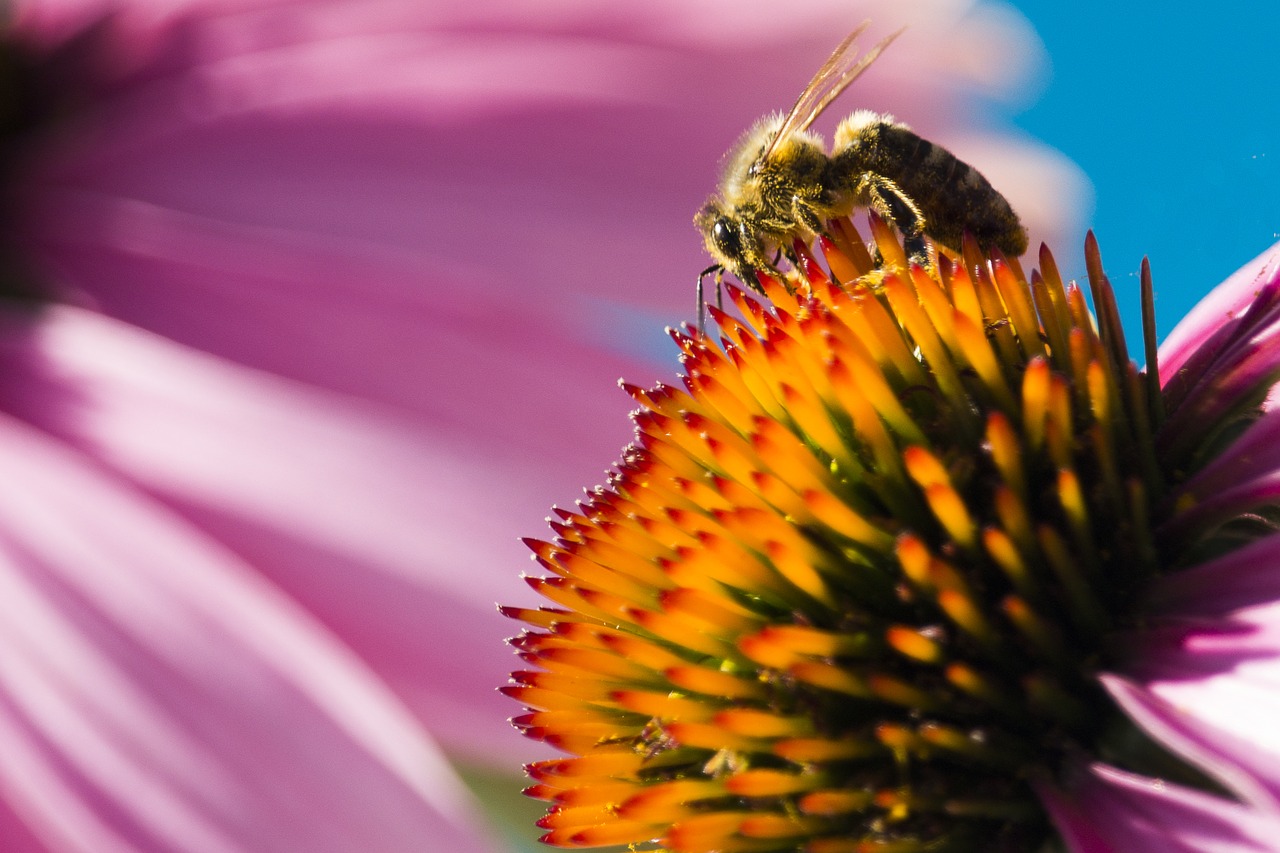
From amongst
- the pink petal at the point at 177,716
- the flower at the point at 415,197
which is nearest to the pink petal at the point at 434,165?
the flower at the point at 415,197

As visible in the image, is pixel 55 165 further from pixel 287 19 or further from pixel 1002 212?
pixel 1002 212

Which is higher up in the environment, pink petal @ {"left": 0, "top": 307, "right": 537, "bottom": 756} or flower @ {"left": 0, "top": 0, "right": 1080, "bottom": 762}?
flower @ {"left": 0, "top": 0, "right": 1080, "bottom": 762}

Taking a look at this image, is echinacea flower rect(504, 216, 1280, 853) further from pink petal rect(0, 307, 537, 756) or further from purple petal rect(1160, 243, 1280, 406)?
pink petal rect(0, 307, 537, 756)

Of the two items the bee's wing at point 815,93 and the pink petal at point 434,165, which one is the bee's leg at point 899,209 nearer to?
the bee's wing at point 815,93

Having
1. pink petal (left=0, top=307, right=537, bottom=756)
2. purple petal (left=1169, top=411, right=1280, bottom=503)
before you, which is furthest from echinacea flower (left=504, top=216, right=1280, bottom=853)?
pink petal (left=0, top=307, right=537, bottom=756)

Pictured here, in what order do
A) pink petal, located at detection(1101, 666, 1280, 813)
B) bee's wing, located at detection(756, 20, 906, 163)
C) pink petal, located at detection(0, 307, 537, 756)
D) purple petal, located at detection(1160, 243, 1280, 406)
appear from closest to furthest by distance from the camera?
1. pink petal, located at detection(1101, 666, 1280, 813)
2. purple petal, located at detection(1160, 243, 1280, 406)
3. bee's wing, located at detection(756, 20, 906, 163)
4. pink petal, located at detection(0, 307, 537, 756)

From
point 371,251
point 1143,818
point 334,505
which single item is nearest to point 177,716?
point 334,505

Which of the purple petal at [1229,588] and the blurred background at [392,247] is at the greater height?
the blurred background at [392,247]
